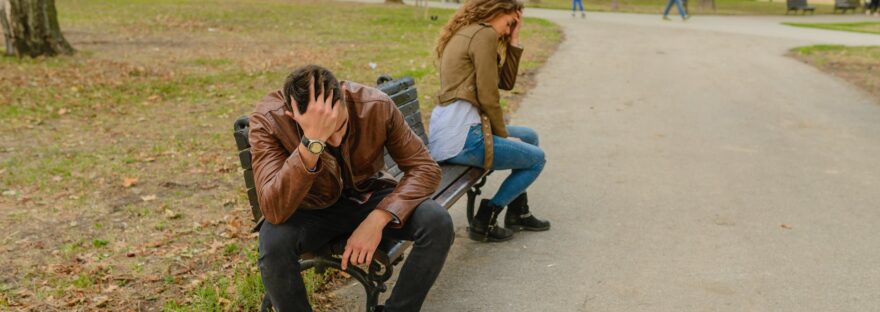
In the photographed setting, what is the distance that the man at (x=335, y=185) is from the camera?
3.14 metres

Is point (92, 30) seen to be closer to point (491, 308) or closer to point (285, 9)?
point (285, 9)

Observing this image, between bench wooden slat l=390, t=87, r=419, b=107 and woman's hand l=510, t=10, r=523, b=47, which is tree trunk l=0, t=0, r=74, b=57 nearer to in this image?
bench wooden slat l=390, t=87, r=419, b=107

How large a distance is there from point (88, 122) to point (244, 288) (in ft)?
17.1

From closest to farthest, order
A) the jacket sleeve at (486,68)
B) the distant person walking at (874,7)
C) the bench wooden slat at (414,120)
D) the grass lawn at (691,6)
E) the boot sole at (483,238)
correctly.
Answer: the jacket sleeve at (486,68) < the boot sole at (483,238) < the bench wooden slat at (414,120) < the grass lawn at (691,6) < the distant person walking at (874,7)

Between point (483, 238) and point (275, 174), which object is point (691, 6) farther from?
point (275, 174)

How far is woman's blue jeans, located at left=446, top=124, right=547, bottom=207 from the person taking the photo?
4715 mm

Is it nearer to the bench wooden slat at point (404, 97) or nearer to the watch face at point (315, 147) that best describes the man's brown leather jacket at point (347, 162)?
the watch face at point (315, 147)

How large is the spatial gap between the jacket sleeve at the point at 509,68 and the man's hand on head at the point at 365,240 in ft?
6.16

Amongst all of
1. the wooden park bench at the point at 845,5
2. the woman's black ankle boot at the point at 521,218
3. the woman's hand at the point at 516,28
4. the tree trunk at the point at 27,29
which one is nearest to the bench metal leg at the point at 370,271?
the woman's black ankle boot at the point at 521,218

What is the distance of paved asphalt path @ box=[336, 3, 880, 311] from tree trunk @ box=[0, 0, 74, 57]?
23.4 feet

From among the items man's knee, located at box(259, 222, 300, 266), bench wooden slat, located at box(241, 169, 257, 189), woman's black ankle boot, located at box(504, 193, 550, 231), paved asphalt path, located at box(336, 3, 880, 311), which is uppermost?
bench wooden slat, located at box(241, 169, 257, 189)

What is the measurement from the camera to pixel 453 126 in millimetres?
4680

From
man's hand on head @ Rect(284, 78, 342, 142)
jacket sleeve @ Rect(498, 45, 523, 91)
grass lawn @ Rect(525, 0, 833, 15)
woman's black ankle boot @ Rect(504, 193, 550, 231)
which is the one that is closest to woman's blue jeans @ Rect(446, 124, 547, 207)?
woman's black ankle boot @ Rect(504, 193, 550, 231)

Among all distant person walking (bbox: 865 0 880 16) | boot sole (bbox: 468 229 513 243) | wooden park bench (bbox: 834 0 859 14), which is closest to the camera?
boot sole (bbox: 468 229 513 243)
